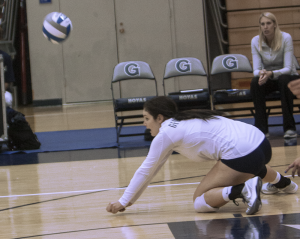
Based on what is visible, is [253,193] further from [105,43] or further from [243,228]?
[105,43]

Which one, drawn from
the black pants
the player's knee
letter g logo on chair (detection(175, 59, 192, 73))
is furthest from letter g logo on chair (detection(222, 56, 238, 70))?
the player's knee

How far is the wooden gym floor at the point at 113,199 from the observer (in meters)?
2.26

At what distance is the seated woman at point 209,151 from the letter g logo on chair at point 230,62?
3493 mm

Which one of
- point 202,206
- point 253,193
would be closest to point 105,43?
point 202,206

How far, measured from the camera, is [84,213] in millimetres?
2680

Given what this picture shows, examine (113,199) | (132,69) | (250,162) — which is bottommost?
(113,199)

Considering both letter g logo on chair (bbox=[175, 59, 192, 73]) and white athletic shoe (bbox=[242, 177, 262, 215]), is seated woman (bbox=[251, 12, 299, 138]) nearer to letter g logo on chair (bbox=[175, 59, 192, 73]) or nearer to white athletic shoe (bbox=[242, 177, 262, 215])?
letter g logo on chair (bbox=[175, 59, 192, 73])

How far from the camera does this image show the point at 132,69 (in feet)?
18.9

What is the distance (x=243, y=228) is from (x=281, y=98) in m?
3.12

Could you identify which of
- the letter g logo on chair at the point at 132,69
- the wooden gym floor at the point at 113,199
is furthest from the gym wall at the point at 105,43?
the wooden gym floor at the point at 113,199

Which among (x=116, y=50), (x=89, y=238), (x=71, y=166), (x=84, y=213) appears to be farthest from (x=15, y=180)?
(x=116, y=50)

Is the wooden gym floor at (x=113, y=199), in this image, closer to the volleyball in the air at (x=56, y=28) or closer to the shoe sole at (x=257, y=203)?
the shoe sole at (x=257, y=203)

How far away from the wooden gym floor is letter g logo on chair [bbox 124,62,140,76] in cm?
134

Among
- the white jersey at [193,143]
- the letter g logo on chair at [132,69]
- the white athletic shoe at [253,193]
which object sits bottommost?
the white athletic shoe at [253,193]
